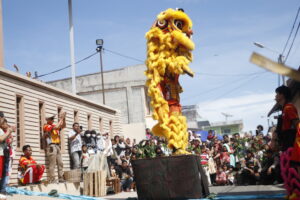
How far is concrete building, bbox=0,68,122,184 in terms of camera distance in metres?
9.80

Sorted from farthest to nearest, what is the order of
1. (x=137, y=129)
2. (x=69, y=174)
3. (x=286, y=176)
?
(x=137, y=129) → (x=69, y=174) → (x=286, y=176)

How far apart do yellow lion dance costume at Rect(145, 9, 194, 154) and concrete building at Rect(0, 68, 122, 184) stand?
504cm

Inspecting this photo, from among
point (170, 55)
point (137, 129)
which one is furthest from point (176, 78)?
point (137, 129)

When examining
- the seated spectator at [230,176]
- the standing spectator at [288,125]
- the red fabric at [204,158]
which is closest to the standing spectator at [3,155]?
the standing spectator at [288,125]

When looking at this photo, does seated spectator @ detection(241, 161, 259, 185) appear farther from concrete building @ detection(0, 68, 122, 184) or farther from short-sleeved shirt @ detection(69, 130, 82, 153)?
concrete building @ detection(0, 68, 122, 184)

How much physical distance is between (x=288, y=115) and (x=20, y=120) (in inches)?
321

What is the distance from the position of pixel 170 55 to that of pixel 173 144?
163 cm

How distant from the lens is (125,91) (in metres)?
28.8

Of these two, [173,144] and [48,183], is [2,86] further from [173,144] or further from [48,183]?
[173,144]

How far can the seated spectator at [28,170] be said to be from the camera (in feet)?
29.2

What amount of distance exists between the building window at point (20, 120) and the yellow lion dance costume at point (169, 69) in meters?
5.44

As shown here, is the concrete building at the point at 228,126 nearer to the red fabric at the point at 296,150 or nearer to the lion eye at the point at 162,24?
the lion eye at the point at 162,24

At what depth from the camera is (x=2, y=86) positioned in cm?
964

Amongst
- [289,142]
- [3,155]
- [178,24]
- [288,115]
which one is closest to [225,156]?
[178,24]
